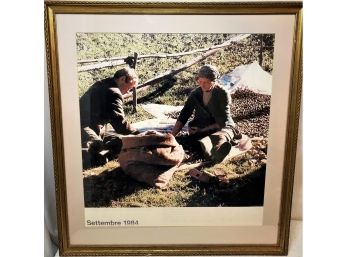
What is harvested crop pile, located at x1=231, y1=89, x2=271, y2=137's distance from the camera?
920 millimetres

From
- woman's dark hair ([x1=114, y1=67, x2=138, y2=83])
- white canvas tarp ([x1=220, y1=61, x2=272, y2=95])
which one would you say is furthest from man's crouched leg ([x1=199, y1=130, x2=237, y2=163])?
woman's dark hair ([x1=114, y1=67, x2=138, y2=83])

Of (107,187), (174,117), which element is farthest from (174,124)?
(107,187)

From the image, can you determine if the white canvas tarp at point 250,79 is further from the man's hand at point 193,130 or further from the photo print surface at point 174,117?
the man's hand at point 193,130

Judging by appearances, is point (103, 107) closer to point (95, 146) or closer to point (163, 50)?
point (95, 146)

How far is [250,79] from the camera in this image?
2.99 feet

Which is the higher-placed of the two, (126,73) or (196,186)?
(126,73)

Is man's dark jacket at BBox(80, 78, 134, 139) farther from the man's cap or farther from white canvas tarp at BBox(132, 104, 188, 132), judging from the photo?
the man's cap

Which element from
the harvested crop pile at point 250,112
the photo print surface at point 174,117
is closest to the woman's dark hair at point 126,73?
the photo print surface at point 174,117

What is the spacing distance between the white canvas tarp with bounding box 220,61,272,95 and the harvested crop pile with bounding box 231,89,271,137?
0.04ft

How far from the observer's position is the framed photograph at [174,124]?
2.86ft

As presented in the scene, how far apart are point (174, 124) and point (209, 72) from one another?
6.0 inches

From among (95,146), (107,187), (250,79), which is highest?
(250,79)
